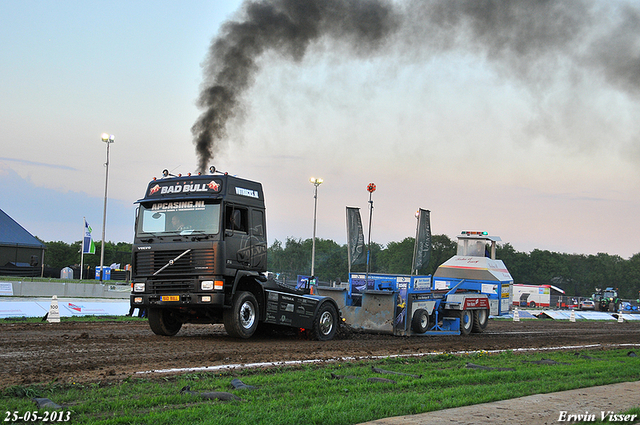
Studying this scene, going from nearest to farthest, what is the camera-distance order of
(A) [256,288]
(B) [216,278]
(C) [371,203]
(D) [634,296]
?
1. (B) [216,278]
2. (A) [256,288]
3. (C) [371,203]
4. (D) [634,296]

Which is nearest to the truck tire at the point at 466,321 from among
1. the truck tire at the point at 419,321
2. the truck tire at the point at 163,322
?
the truck tire at the point at 419,321

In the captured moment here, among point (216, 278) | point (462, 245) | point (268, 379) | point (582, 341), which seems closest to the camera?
point (268, 379)

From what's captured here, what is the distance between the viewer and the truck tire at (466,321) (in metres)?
19.2

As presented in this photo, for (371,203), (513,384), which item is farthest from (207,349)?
(371,203)

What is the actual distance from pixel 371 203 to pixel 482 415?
63.7 feet

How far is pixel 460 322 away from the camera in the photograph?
19172 millimetres

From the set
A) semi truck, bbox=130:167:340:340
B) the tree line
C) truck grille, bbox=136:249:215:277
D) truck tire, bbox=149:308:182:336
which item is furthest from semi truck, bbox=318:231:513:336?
the tree line

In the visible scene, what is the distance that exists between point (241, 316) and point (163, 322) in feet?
7.32

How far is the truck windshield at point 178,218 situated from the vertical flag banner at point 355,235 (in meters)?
12.3

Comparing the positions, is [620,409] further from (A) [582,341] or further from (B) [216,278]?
(A) [582,341]

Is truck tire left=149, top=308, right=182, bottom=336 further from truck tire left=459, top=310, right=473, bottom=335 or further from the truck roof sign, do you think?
truck tire left=459, top=310, right=473, bottom=335

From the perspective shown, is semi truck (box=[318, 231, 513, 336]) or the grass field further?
semi truck (box=[318, 231, 513, 336])

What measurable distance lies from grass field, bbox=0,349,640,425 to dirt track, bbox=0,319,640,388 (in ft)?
3.27

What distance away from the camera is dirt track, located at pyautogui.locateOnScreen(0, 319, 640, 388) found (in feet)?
27.9
